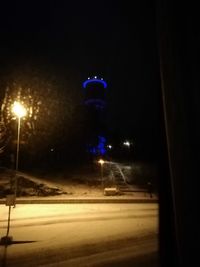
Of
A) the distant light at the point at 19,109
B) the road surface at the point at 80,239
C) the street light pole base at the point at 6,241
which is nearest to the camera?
the road surface at the point at 80,239

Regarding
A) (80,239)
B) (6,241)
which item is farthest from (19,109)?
(80,239)

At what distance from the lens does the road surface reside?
24.9ft

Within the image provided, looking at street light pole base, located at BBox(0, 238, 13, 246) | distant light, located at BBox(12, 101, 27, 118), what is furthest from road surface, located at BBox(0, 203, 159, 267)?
distant light, located at BBox(12, 101, 27, 118)

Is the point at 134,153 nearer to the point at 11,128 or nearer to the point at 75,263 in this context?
the point at 11,128

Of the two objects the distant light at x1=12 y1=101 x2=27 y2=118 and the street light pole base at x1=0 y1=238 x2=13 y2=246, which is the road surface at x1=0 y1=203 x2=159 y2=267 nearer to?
the street light pole base at x1=0 y1=238 x2=13 y2=246

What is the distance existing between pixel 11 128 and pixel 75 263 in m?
21.9

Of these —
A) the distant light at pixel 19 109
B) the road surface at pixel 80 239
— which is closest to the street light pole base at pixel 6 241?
the road surface at pixel 80 239

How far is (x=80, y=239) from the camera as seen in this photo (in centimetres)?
993

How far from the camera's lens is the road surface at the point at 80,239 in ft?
24.9

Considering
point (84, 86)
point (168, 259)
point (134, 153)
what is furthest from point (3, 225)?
point (84, 86)

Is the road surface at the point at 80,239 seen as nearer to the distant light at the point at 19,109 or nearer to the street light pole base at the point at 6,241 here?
the street light pole base at the point at 6,241

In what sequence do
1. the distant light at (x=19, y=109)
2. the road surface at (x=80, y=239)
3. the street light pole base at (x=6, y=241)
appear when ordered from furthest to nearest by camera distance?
1. the distant light at (x=19, y=109)
2. the street light pole base at (x=6, y=241)
3. the road surface at (x=80, y=239)

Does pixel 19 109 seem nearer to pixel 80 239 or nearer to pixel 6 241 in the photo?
pixel 6 241

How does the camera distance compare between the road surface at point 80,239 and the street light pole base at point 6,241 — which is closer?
the road surface at point 80,239
